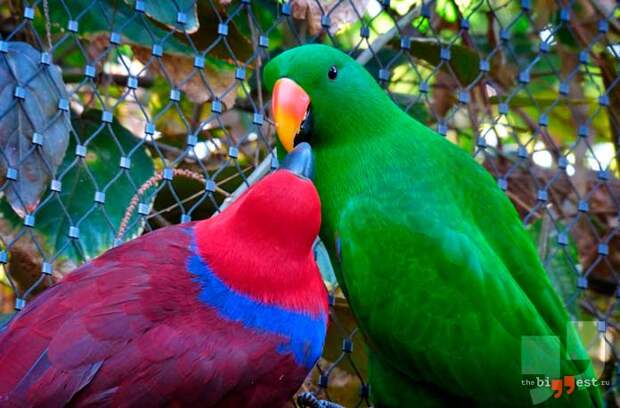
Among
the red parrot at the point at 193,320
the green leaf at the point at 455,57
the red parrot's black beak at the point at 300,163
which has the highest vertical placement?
the green leaf at the point at 455,57

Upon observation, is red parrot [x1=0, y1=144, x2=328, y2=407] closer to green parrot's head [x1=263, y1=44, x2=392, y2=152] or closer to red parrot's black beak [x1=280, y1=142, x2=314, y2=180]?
red parrot's black beak [x1=280, y1=142, x2=314, y2=180]

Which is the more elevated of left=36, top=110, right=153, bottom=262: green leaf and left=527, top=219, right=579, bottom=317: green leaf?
left=527, top=219, right=579, bottom=317: green leaf

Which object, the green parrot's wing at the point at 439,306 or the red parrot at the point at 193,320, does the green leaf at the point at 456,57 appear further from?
the red parrot at the point at 193,320

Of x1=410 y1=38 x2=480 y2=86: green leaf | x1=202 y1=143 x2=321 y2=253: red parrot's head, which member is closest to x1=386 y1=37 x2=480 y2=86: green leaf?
x1=410 y1=38 x2=480 y2=86: green leaf

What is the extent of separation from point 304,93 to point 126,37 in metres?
0.42

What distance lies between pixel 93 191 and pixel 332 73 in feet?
1.50

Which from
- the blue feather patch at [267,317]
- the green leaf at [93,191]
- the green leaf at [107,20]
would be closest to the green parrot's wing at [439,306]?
the blue feather patch at [267,317]

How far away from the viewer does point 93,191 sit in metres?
1.72

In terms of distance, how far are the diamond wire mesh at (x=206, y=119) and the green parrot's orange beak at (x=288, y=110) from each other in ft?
0.62

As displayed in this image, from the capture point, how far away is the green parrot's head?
5.00ft

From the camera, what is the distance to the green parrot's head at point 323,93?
5.00ft

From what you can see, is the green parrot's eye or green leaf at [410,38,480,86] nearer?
the green parrot's eye

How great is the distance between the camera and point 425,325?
1.42m

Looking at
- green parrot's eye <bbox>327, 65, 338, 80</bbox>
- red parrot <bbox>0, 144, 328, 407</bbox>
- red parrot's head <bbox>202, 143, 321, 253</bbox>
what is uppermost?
green parrot's eye <bbox>327, 65, 338, 80</bbox>
